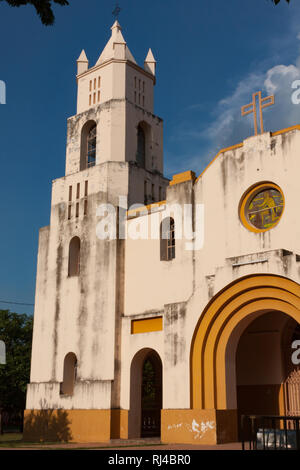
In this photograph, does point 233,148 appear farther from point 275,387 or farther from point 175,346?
point 275,387

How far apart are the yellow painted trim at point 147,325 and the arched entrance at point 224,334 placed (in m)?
2.06

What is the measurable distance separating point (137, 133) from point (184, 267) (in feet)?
25.9

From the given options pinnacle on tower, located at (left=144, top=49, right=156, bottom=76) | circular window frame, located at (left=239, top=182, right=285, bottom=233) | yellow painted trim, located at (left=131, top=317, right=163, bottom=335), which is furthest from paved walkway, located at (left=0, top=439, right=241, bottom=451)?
pinnacle on tower, located at (left=144, top=49, right=156, bottom=76)

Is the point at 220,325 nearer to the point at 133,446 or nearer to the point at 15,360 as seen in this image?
the point at 133,446

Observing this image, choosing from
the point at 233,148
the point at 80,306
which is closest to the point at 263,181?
the point at 233,148

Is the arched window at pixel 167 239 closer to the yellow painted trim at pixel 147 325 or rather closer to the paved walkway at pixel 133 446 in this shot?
the yellow painted trim at pixel 147 325

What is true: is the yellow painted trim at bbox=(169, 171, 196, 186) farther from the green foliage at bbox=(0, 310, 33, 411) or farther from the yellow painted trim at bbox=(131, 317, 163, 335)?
the green foliage at bbox=(0, 310, 33, 411)

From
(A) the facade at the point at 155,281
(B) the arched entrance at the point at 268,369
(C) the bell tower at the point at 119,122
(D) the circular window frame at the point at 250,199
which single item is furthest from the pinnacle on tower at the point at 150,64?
(B) the arched entrance at the point at 268,369

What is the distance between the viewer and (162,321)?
2044 centimetres

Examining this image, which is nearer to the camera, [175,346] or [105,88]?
[175,346]

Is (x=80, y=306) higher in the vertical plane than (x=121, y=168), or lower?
lower

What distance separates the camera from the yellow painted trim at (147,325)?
20516 millimetres

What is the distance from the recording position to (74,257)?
80.4 feet

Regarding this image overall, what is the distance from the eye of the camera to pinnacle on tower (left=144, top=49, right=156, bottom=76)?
88.7ft
